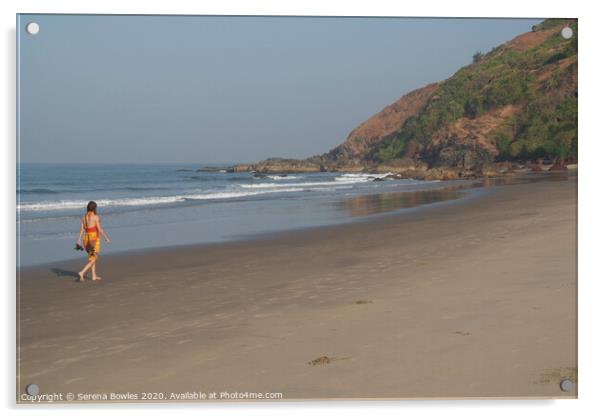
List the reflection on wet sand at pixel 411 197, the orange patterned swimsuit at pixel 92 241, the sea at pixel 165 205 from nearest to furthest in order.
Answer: the orange patterned swimsuit at pixel 92 241, the sea at pixel 165 205, the reflection on wet sand at pixel 411 197

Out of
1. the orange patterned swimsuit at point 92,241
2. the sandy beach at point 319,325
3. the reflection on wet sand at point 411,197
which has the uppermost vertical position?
the reflection on wet sand at point 411,197

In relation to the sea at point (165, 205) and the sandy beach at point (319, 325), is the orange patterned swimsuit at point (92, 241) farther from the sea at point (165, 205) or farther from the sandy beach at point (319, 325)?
the sea at point (165, 205)

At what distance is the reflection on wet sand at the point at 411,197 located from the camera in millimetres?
15836

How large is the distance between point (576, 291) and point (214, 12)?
392 centimetres

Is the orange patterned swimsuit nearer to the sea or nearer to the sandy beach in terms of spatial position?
the sandy beach

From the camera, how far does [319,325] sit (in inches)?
209

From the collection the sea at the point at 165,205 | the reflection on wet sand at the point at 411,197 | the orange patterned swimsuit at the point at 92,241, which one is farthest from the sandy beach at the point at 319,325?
the reflection on wet sand at the point at 411,197

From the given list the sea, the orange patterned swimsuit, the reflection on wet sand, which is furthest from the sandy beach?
the reflection on wet sand

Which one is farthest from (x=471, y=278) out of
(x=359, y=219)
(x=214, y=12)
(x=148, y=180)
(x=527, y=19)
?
(x=148, y=180)

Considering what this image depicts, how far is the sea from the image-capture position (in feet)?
29.9

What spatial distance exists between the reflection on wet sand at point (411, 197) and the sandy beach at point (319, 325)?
6.79 metres

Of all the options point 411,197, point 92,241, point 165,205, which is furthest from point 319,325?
point 411,197

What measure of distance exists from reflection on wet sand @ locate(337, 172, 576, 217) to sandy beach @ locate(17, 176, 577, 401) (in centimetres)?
679

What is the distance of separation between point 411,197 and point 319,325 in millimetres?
15144
